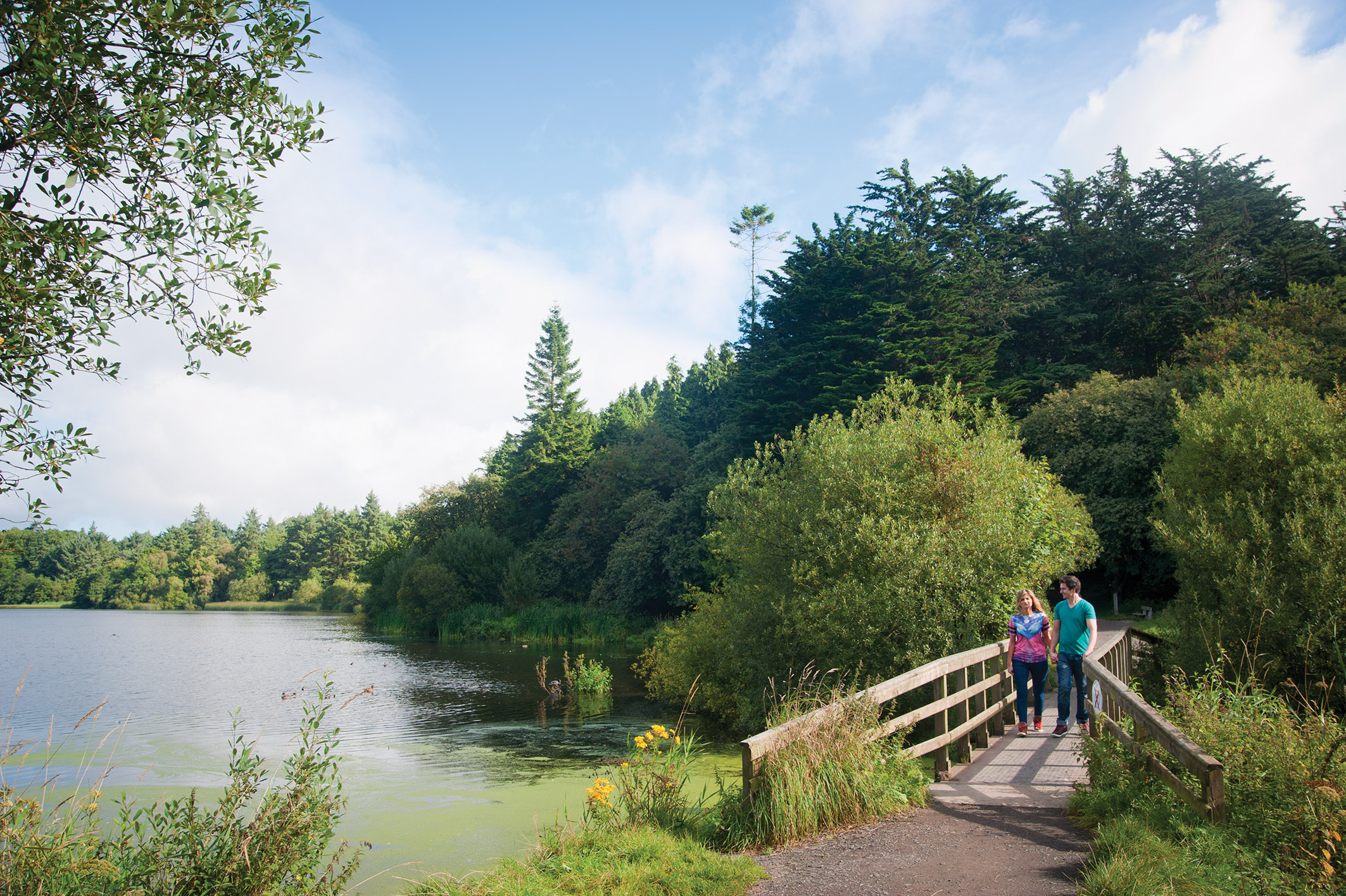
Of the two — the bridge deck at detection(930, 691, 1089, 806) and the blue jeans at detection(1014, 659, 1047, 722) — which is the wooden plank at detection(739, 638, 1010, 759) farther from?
the bridge deck at detection(930, 691, 1089, 806)

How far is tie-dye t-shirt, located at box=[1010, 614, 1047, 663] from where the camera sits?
942 cm

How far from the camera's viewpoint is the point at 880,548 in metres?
12.0

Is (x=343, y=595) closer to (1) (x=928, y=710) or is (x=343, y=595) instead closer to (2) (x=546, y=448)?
(2) (x=546, y=448)

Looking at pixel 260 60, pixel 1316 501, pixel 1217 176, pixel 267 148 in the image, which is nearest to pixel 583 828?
pixel 267 148

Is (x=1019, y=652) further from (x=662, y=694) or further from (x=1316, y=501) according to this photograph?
(x=662, y=694)

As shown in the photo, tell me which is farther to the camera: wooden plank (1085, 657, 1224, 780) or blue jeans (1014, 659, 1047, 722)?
blue jeans (1014, 659, 1047, 722)

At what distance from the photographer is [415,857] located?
26.7 ft

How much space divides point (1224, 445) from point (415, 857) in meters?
Result: 15.2

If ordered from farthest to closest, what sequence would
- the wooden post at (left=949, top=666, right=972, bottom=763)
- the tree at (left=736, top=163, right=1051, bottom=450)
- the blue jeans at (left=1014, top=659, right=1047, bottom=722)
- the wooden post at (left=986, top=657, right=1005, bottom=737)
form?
the tree at (left=736, top=163, right=1051, bottom=450), the wooden post at (left=986, top=657, right=1005, bottom=737), the blue jeans at (left=1014, top=659, right=1047, bottom=722), the wooden post at (left=949, top=666, right=972, bottom=763)

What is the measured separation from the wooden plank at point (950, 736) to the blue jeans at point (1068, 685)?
27.2 inches

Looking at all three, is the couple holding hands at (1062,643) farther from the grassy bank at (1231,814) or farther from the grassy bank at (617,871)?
the grassy bank at (617,871)

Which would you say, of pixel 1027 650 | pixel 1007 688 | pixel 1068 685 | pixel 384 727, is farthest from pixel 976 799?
pixel 384 727

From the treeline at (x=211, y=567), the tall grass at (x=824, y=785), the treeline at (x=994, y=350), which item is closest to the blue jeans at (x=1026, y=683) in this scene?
the tall grass at (x=824, y=785)

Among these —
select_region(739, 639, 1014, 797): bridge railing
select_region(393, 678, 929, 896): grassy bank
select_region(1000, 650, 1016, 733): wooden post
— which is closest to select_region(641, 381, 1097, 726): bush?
select_region(1000, 650, 1016, 733): wooden post
